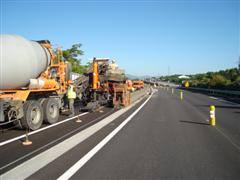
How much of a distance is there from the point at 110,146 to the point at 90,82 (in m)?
10.4

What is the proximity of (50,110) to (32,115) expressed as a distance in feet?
5.29

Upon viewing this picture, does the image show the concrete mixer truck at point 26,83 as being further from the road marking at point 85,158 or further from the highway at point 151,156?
the road marking at point 85,158

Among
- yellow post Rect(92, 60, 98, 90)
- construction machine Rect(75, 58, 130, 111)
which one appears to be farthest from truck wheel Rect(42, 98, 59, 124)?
yellow post Rect(92, 60, 98, 90)

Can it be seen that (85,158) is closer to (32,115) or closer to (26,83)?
(32,115)

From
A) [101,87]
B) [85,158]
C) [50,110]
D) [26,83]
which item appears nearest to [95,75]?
[101,87]

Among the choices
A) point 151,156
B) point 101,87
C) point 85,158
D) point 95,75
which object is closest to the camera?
point 85,158

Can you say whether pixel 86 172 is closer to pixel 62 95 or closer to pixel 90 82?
pixel 62 95

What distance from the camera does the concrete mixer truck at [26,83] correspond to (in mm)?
9867

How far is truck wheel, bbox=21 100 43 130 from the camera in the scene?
10227 millimetres

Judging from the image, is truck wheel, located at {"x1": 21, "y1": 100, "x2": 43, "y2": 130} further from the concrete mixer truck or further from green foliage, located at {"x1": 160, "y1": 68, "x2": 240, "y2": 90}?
green foliage, located at {"x1": 160, "y1": 68, "x2": 240, "y2": 90}

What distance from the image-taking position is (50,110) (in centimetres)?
1234

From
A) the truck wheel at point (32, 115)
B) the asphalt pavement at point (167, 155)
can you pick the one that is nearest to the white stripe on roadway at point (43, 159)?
the asphalt pavement at point (167, 155)

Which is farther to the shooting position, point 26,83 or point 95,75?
point 95,75

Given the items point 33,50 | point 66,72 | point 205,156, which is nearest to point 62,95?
point 66,72
